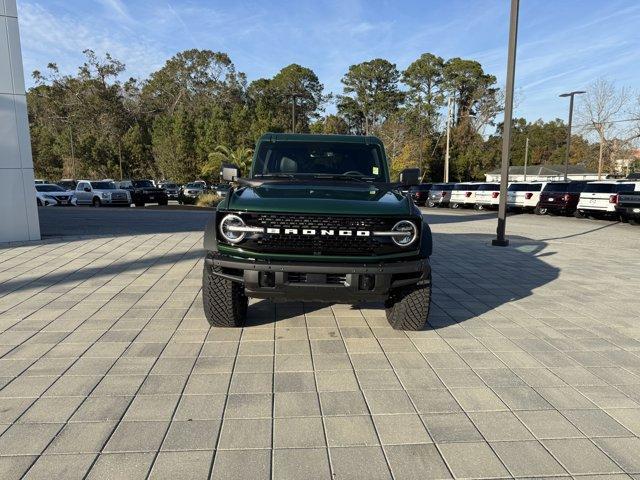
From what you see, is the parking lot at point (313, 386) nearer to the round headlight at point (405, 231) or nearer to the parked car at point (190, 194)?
the round headlight at point (405, 231)

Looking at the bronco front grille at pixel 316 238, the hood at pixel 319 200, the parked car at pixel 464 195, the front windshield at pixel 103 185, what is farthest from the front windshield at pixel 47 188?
the bronco front grille at pixel 316 238

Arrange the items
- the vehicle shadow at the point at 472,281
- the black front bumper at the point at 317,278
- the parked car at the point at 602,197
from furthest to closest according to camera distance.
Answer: the parked car at the point at 602,197, the vehicle shadow at the point at 472,281, the black front bumper at the point at 317,278

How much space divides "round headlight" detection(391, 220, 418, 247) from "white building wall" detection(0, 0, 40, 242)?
8728 mm

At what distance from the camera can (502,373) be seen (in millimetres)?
3656

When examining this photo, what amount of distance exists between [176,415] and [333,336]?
185 centimetres

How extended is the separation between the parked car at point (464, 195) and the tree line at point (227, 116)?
44.3 feet

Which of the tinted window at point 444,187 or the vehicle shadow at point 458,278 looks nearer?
the vehicle shadow at point 458,278

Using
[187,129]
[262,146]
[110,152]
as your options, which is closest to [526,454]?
[262,146]

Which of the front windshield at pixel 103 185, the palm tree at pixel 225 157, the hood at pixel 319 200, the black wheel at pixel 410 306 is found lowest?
the black wheel at pixel 410 306

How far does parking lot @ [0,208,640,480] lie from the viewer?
251 cm

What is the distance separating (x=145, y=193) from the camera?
87.5 feet

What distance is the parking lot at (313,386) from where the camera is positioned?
8.23 ft

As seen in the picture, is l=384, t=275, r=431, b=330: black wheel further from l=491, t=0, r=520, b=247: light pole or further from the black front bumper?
l=491, t=0, r=520, b=247: light pole

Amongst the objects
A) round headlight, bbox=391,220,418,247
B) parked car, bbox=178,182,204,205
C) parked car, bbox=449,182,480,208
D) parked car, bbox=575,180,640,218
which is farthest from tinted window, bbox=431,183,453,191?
round headlight, bbox=391,220,418,247
